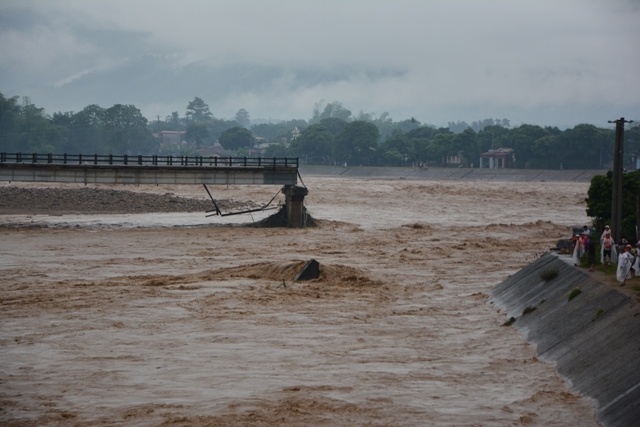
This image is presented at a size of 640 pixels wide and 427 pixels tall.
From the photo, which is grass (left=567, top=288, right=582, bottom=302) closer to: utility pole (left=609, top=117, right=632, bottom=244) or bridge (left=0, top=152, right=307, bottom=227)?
utility pole (left=609, top=117, right=632, bottom=244)

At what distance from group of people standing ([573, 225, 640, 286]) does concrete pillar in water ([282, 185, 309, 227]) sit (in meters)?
35.3

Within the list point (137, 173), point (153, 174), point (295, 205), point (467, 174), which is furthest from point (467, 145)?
point (137, 173)

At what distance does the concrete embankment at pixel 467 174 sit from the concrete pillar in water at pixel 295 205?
95300mm

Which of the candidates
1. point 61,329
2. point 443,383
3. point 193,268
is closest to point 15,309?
point 61,329

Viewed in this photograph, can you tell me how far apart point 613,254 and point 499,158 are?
153 meters

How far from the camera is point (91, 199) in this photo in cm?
8438

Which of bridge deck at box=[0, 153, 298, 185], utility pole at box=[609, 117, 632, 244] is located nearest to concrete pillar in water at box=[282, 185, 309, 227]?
bridge deck at box=[0, 153, 298, 185]

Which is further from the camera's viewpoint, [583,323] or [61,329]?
[61,329]

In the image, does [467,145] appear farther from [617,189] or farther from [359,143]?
[617,189]

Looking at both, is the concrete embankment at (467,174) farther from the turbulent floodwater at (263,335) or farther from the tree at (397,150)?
the turbulent floodwater at (263,335)

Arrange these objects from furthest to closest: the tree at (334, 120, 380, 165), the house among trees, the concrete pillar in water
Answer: the tree at (334, 120, 380, 165) → the house among trees → the concrete pillar in water

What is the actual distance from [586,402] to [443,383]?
3.64m

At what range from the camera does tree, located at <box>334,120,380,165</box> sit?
192625 millimetres

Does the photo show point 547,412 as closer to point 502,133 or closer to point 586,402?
point 586,402
